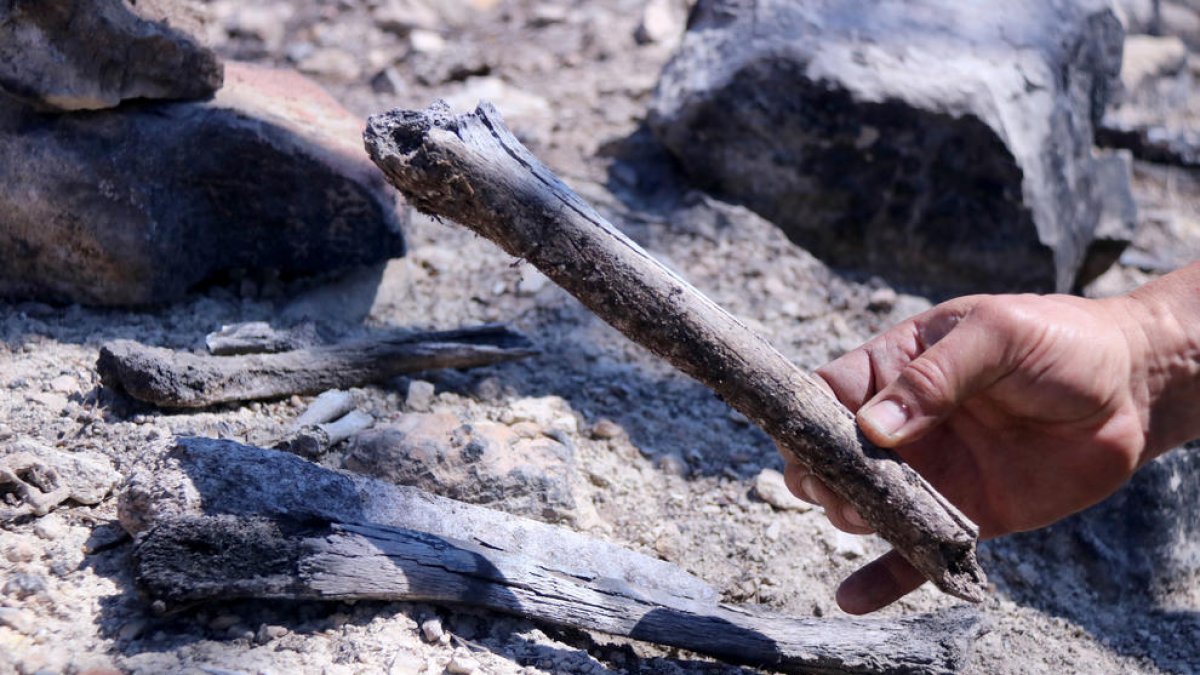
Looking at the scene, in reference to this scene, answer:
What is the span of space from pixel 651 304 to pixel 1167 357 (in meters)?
1.20

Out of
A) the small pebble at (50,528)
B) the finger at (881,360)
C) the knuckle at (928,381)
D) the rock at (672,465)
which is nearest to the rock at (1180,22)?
the finger at (881,360)

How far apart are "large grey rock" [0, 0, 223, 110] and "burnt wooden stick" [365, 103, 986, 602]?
3.73 ft

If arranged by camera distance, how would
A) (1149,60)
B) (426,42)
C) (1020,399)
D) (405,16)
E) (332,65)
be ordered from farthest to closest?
1. (1149,60)
2. (405,16)
3. (426,42)
4. (332,65)
5. (1020,399)

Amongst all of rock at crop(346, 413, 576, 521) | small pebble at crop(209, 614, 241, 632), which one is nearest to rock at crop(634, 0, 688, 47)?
rock at crop(346, 413, 576, 521)

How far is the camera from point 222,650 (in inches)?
64.9

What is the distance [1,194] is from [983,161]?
2656mm

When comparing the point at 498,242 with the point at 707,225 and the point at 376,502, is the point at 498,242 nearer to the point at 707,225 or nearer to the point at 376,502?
the point at 376,502

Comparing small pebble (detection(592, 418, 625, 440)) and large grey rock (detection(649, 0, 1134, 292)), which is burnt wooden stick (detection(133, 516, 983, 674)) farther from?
large grey rock (detection(649, 0, 1134, 292))

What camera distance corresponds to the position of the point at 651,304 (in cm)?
165

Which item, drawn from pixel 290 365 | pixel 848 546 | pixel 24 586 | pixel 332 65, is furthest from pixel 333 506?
pixel 332 65

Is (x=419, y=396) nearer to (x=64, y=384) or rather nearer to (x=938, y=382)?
(x=64, y=384)

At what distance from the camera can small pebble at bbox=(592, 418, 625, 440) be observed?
2486 mm

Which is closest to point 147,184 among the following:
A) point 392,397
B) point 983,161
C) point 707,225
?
point 392,397

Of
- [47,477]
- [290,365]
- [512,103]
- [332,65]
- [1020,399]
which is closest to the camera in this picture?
[47,477]
